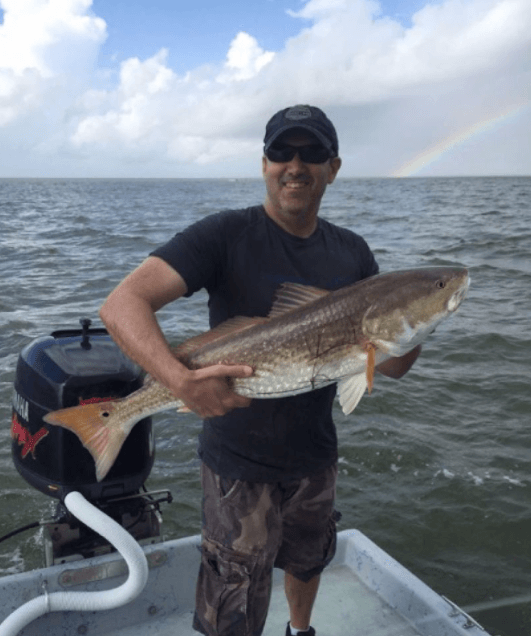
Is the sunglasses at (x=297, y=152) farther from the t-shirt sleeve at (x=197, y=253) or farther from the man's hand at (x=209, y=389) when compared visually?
the man's hand at (x=209, y=389)

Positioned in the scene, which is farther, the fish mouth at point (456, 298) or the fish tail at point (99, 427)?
the fish tail at point (99, 427)

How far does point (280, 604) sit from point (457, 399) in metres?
5.58

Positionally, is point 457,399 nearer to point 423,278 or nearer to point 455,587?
point 455,587

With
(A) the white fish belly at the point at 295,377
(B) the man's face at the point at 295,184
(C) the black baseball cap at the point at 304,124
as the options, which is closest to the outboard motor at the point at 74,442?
(A) the white fish belly at the point at 295,377

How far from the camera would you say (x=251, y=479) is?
326 centimetres

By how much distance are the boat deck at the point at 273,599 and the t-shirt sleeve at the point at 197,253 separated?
77.7 inches

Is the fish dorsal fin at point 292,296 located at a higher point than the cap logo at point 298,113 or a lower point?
lower

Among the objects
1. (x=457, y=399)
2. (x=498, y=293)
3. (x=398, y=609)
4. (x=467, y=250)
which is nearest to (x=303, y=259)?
(x=398, y=609)

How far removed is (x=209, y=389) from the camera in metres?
2.89

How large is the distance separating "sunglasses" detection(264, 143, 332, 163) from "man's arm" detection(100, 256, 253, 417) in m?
0.86

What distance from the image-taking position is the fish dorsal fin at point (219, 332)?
3158 millimetres

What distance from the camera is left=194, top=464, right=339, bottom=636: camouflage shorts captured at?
10.7 feet

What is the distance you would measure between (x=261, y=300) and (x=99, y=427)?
1.09m

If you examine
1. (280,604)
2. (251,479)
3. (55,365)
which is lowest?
(280,604)
